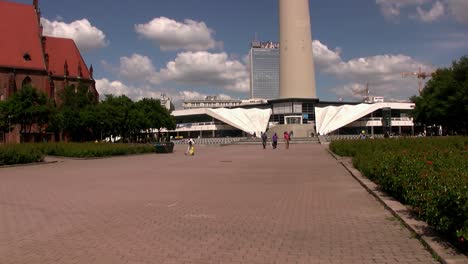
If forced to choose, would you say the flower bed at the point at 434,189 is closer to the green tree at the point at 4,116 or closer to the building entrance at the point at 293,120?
the green tree at the point at 4,116

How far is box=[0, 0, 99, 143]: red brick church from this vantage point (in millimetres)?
60625

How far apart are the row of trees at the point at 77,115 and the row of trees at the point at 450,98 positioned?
37031mm

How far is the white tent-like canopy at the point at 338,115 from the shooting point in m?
90.8

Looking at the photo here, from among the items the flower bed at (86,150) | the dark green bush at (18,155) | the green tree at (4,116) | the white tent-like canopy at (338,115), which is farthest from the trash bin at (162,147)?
the white tent-like canopy at (338,115)

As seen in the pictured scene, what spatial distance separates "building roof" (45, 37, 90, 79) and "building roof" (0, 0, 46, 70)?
15.2ft

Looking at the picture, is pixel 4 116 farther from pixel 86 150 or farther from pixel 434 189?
pixel 434 189

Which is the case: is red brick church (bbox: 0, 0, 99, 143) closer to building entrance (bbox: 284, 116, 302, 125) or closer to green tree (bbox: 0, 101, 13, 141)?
green tree (bbox: 0, 101, 13, 141)

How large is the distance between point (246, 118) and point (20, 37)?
4904 cm

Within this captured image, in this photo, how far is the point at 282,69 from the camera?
250 feet

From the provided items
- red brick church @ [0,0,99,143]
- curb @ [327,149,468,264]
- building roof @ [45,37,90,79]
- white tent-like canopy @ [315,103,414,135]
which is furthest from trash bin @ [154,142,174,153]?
white tent-like canopy @ [315,103,414,135]

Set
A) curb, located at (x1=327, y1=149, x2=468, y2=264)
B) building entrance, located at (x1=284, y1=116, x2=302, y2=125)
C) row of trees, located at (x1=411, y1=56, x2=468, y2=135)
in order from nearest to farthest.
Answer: curb, located at (x1=327, y1=149, x2=468, y2=264)
row of trees, located at (x1=411, y1=56, x2=468, y2=135)
building entrance, located at (x1=284, y1=116, x2=302, y2=125)

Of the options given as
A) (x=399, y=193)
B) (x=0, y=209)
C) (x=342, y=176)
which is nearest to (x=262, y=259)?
(x=399, y=193)

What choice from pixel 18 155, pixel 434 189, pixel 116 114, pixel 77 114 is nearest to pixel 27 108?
pixel 116 114

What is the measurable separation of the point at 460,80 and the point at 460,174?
47565 mm
